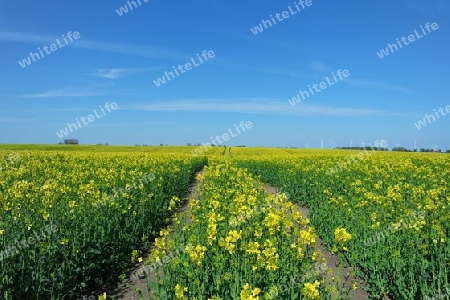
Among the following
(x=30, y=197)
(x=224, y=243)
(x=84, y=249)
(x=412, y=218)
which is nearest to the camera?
(x=224, y=243)

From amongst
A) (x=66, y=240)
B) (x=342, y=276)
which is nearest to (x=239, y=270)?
(x=66, y=240)

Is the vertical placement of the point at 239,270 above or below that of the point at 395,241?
above

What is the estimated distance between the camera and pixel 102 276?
7.26 m

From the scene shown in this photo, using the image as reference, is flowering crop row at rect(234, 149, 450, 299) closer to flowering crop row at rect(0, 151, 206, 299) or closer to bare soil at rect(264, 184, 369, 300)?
bare soil at rect(264, 184, 369, 300)

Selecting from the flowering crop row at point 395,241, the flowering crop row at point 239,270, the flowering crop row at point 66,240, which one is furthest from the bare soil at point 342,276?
the flowering crop row at point 66,240

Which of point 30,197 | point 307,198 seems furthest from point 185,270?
point 307,198

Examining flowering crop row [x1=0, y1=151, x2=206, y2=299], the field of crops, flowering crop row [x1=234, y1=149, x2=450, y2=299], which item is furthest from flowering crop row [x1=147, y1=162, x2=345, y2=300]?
flowering crop row [x1=0, y1=151, x2=206, y2=299]

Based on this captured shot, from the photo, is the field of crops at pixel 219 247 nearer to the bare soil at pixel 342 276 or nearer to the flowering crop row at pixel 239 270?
the flowering crop row at pixel 239 270

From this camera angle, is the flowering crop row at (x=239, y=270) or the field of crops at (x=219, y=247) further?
the field of crops at (x=219, y=247)

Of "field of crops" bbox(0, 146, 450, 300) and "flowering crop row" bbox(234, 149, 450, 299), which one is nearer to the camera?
"field of crops" bbox(0, 146, 450, 300)

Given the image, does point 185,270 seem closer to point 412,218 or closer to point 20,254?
point 20,254

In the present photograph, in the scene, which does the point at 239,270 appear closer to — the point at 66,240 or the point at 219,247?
the point at 219,247

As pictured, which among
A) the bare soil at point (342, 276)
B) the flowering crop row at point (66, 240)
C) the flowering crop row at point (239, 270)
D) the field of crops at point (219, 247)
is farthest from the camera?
the bare soil at point (342, 276)

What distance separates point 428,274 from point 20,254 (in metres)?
7.03
